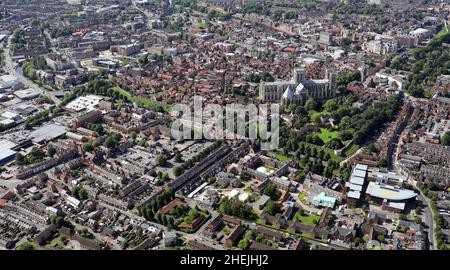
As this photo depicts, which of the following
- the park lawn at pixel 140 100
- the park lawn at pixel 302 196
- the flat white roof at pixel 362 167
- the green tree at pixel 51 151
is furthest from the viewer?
the park lawn at pixel 140 100

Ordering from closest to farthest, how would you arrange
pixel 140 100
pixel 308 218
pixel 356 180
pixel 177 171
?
pixel 308 218 < pixel 356 180 < pixel 177 171 < pixel 140 100

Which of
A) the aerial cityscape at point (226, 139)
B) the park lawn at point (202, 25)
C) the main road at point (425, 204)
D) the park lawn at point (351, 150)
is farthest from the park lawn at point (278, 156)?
the park lawn at point (202, 25)

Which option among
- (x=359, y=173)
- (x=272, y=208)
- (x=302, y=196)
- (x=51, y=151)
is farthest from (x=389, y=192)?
(x=51, y=151)

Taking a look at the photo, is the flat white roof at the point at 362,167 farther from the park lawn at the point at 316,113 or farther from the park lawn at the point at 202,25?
the park lawn at the point at 202,25

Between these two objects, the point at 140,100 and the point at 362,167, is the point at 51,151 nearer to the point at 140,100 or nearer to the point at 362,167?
the point at 140,100

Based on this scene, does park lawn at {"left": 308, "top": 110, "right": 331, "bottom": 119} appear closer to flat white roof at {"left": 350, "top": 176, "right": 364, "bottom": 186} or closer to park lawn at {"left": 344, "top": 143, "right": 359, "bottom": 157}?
park lawn at {"left": 344, "top": 143, "right": 359, "bottom": 157}
